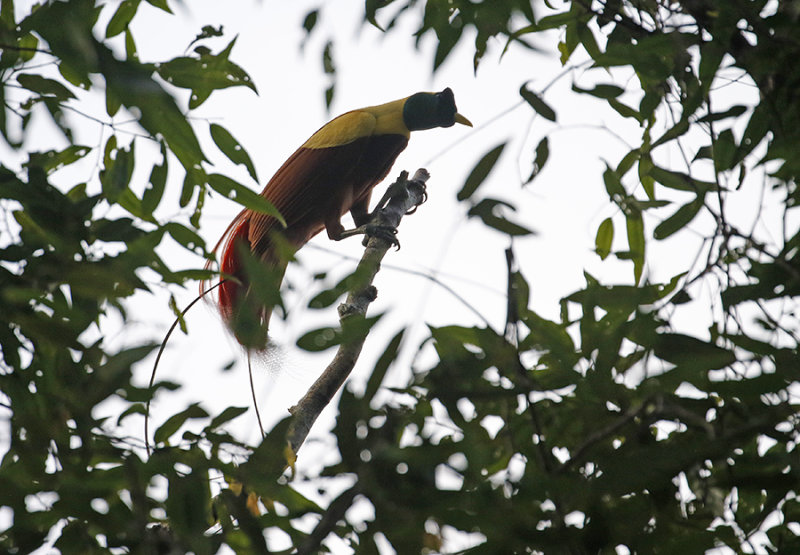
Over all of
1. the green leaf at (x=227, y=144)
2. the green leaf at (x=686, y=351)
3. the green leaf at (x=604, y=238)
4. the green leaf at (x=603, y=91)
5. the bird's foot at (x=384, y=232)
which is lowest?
the green leaf at (x=686, y=351)

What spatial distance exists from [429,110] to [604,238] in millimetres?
1496

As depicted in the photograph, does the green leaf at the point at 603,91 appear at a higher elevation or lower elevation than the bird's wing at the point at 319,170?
lower

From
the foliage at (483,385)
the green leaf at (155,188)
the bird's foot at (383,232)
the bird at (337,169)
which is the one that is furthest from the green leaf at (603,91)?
the bird at (337,169)

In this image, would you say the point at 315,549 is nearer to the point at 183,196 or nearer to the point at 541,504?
the point at 541,504

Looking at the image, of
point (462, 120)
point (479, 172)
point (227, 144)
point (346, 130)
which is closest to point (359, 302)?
point (227, 144)

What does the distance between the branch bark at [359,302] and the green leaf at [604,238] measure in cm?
40

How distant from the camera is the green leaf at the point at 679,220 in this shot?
3.92 ft

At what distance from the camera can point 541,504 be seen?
885 millimetres

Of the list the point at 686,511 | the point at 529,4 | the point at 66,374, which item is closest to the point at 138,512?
the point at 66,374

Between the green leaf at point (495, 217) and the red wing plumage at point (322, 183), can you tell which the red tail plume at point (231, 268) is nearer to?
the red wing plumage at point (322, 183)

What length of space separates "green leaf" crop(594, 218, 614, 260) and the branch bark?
402 mm

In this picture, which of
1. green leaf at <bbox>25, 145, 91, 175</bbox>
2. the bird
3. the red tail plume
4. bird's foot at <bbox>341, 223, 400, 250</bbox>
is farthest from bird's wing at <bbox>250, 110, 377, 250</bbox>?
green leaf at <bbox>25, 145, 91, 175</bbox>

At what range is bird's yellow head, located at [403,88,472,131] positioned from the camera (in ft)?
9.02

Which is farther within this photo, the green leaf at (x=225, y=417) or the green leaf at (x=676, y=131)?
the green leaf at (x=676, y=131)
